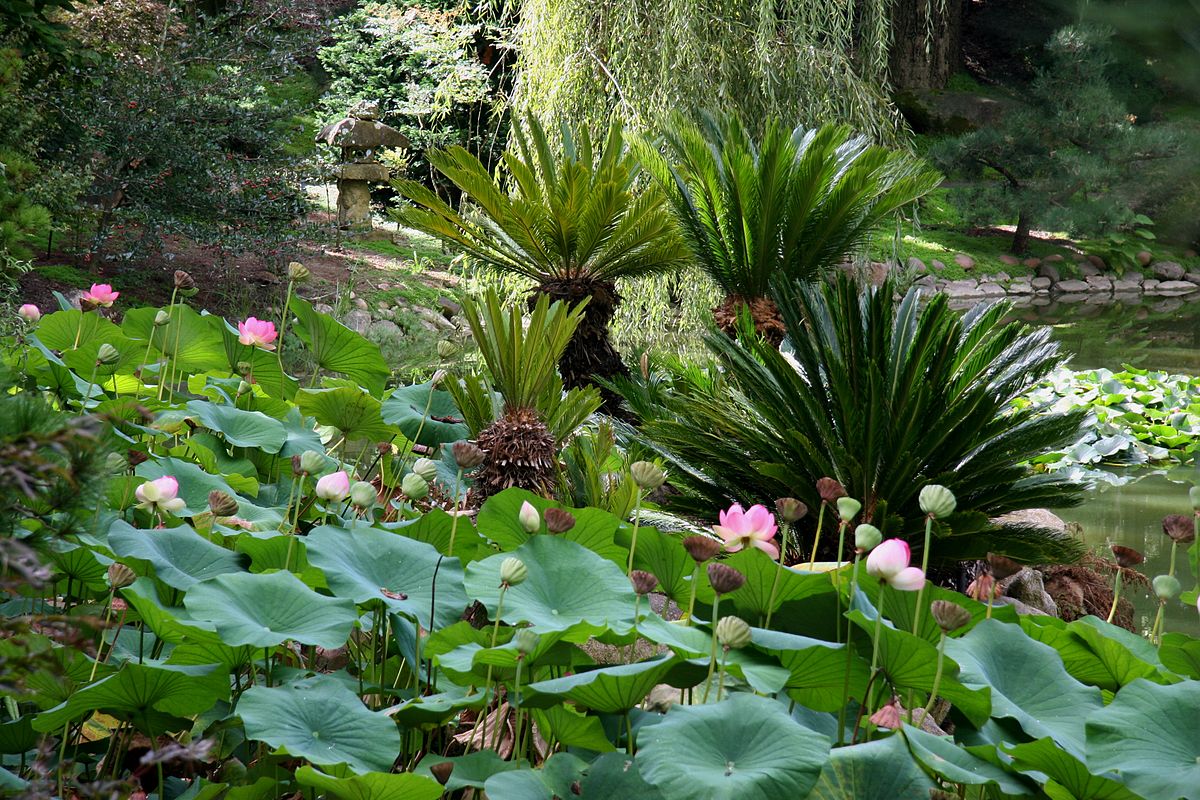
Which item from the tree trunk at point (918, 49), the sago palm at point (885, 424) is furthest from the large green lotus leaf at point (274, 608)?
the tree trunk at point (918, 49)

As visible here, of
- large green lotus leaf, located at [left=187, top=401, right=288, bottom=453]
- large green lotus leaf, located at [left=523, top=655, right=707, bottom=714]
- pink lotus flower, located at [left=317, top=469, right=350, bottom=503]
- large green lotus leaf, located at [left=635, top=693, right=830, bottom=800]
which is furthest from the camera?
large green lotus leaf, located at [left=187, top=401, right=288, bottom=453]

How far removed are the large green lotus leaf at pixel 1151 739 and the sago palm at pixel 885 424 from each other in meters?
1.45

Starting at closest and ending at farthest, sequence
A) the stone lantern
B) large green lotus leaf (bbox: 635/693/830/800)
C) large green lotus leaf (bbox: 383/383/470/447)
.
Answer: large green lotus leaf (bbox: 635/693/830/800)
large green lotus leaf (bbox: 383/383/470/447)
the stone lantern

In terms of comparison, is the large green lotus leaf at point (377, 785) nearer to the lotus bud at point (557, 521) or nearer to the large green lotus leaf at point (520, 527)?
the lotus bud at point (557, 521)

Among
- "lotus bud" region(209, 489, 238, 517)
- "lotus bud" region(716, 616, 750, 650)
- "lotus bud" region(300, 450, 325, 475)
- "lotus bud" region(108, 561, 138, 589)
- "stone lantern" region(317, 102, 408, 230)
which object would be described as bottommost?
"lotus bud" region(108, 561, 138, 589)

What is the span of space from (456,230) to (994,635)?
395 centimetres

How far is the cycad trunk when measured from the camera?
15.1ft

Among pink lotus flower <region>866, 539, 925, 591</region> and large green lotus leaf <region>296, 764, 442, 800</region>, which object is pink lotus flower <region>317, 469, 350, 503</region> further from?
pink lotus flower <region>866, 539, 925, 591</region>

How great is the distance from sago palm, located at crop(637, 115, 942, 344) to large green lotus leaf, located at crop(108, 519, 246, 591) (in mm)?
2983

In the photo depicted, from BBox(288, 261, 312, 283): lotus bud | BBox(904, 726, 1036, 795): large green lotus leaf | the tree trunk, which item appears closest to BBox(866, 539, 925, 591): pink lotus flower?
BBox(904, 726, 1036, 795): large green lotus leaf

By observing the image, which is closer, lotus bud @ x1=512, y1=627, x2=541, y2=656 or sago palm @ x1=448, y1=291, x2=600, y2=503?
lotus bud @ x1=512, y1=627, x2=541, y2=656

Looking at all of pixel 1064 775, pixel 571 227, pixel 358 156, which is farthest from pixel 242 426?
pixel 358 156

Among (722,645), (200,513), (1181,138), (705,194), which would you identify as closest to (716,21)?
(705,194)

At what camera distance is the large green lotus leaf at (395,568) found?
1237 millimetres
